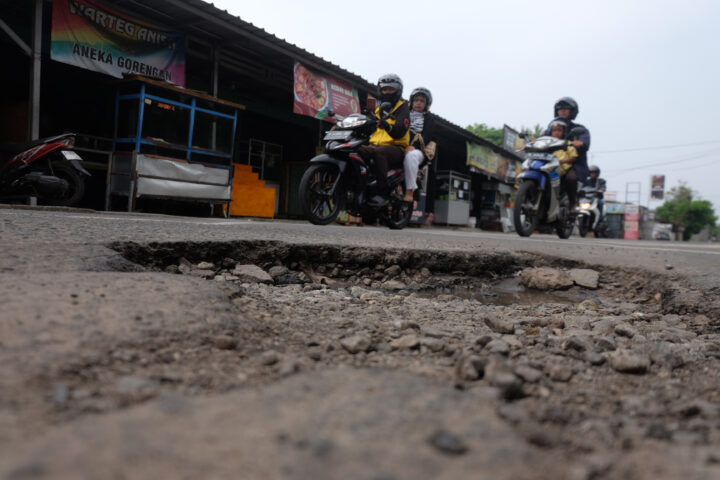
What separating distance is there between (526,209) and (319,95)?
13.5ft

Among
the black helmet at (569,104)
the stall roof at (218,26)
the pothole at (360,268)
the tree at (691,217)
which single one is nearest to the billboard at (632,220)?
the tree at (691,217)

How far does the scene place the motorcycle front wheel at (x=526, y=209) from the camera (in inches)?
233

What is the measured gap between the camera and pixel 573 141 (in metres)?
6.70

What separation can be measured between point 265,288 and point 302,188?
270 centimetres

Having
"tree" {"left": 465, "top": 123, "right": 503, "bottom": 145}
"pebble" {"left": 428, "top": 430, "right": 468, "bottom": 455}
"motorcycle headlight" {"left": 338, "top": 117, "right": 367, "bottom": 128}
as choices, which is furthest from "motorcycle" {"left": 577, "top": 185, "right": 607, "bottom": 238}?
"tree" {"left": 465, "top": 123, "right": 503, "bottom": 145}

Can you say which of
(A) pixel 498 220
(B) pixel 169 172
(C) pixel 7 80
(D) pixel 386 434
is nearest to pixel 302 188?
(B) pixel 169 172

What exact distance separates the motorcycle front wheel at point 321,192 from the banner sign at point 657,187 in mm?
82058

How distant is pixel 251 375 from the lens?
89 cm

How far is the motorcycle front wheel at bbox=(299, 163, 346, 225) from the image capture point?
4.60 meters

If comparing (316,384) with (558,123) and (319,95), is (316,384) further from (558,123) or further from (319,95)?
(319,95)

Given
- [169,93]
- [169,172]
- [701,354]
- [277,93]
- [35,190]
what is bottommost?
[701,354]

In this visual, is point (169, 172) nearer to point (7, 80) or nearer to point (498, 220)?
point (7, 80)

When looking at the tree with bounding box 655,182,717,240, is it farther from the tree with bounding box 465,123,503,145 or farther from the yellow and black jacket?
the yellow and black jacket

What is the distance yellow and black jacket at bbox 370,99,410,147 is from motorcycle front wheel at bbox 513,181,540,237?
1.61 meters
